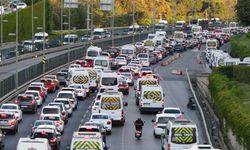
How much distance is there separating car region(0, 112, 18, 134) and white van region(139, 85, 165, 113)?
13.1 m

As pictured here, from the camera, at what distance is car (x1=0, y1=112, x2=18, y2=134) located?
182ft

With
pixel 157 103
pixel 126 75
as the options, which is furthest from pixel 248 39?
pixel 157 103

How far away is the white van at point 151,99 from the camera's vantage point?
6688 cm

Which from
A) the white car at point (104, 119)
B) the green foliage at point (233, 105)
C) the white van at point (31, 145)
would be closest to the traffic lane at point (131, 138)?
the white car at point (104, 119)

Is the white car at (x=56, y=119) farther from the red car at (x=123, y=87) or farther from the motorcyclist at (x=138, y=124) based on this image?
the red car at (x=123, y=87)

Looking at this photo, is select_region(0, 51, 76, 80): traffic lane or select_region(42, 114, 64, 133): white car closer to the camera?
select_region(42, 114, 64, 133): white car

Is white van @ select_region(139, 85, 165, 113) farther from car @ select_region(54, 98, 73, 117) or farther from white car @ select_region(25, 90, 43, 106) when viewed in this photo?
white car @ select_region(25, 90, 43, 106)

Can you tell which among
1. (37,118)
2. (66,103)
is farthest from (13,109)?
(66,103)

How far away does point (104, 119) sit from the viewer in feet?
188

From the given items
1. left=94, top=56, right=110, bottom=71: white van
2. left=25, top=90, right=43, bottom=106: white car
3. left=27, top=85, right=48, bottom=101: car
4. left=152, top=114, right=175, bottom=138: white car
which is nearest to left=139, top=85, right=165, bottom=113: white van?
left=25, top=90, right=43, bottom=106: white car

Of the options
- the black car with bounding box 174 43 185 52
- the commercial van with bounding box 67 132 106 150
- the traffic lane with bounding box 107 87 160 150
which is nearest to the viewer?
the commercial van with bounding box 67 132 106 150

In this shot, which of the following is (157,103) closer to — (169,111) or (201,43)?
(169,111)

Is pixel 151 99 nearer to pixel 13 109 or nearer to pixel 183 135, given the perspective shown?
pixel 13 109

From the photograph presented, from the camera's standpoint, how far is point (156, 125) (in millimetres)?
55719
